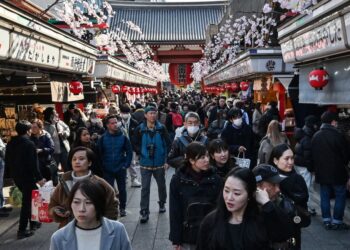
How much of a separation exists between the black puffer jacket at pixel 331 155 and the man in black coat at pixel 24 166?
4.33m

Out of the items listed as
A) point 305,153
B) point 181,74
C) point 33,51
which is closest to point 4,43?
point 33,51

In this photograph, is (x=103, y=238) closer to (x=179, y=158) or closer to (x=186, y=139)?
(x=179, y=158)

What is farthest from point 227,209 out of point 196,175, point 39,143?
point 39,143

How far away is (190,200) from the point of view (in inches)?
159

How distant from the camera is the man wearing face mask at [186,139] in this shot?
6.21 m

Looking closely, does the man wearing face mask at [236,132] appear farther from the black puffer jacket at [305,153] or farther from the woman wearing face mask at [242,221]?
the woman wearing face mask at [242,221]

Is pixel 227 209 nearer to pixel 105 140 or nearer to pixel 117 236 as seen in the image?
pixel 117 236

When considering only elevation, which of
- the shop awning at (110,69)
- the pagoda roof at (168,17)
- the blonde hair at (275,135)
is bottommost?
the blonde hair at (275,135)

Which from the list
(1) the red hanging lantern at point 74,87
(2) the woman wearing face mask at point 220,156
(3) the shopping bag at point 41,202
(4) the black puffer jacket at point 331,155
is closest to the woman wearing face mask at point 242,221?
(2) the woman wearing face mask at point 220,156

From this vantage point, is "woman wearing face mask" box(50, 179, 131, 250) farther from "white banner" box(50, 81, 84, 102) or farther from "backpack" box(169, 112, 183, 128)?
"backpack" box(169, 112, 183, 128)

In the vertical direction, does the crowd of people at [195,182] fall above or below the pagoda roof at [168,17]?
below

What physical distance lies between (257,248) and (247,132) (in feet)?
17.1

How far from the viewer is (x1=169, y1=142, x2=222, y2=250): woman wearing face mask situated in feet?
12.9

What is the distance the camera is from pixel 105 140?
7.35 metres
